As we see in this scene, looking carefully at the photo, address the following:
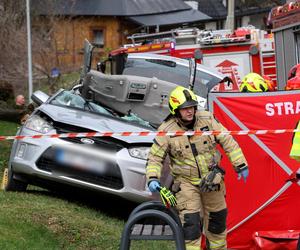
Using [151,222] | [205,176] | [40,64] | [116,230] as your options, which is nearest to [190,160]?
[205,176]

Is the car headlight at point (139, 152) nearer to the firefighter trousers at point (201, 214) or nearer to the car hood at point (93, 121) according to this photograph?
the car hood at point (93, 121)

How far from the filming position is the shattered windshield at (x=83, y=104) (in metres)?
→ 7.86

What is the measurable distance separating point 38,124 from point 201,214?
2.30 m

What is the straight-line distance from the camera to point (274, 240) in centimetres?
629

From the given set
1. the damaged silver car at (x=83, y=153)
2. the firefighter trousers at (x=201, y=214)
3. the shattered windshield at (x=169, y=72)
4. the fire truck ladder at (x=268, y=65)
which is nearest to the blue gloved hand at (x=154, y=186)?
the firefighter trousers at (x=201, y=214)

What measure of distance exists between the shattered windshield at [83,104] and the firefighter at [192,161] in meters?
2.01

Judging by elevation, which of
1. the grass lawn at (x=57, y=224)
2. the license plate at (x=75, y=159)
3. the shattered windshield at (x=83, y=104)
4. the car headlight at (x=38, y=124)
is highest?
the shattered windshield at (x=83, y=104)

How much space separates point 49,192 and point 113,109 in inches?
48.7

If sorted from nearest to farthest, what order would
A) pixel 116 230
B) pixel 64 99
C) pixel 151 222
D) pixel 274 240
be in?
pixel 151 222, pixel 274 240, pixel 116 230, pixel 64 99

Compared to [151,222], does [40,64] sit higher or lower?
higher

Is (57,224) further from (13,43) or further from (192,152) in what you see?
(13,43)

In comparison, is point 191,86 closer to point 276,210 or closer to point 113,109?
point 113,109

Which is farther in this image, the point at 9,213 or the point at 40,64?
the point at 40,64

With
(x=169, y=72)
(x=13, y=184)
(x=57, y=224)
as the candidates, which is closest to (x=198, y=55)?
(x=169, y=72)
